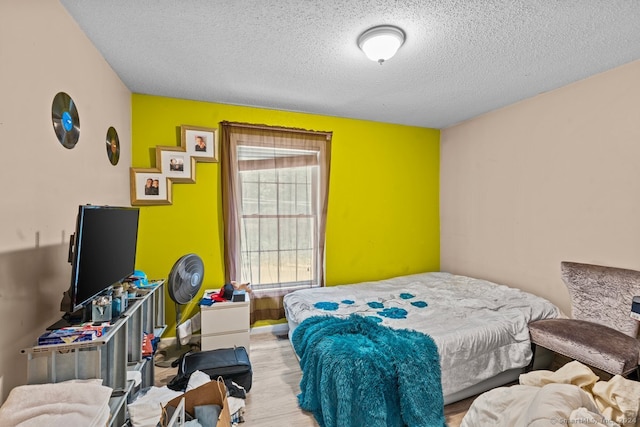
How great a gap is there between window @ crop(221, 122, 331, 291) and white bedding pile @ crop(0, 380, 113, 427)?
207cm

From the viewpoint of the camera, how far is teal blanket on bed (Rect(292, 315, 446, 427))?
1.77m

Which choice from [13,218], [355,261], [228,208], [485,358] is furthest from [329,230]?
[13,218]

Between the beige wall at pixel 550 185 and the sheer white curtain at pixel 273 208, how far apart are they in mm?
1905

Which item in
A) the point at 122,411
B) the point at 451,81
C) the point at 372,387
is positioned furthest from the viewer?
the point at 451,81

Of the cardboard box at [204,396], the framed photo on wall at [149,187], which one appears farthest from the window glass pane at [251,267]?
the cardboard box at [204,396]

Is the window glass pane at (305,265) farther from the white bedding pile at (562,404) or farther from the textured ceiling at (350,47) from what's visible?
the white bedding pile at (562,404)

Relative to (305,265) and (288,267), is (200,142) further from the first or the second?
(305,265)

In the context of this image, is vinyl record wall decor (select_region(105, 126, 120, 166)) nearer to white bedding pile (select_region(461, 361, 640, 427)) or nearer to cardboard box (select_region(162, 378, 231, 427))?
cardboard box (select_region(162, 378, 231, 427))

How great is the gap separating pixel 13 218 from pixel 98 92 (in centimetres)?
129

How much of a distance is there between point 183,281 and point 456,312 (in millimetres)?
2398

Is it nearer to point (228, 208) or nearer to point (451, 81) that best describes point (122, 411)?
point (228, 208)

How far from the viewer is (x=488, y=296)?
3.03 meters

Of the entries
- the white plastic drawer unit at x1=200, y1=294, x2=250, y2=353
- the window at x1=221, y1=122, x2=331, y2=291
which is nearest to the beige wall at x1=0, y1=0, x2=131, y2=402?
the white plastic drawer unit at x1=200, y1=294, x2=250, y2=353

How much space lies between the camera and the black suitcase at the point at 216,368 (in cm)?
224
